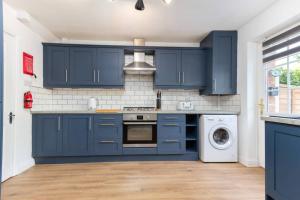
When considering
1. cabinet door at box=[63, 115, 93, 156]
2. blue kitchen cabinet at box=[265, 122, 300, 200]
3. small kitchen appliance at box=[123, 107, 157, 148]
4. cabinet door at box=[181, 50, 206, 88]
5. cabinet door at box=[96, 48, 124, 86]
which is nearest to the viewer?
blue kitchen cabinet at box=[265, 122, 300, 200]

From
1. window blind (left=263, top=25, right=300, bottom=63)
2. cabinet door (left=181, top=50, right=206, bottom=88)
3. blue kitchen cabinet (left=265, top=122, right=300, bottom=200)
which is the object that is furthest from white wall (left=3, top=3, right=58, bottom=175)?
window blind (left=263, top=25, right=300, bottom=63)

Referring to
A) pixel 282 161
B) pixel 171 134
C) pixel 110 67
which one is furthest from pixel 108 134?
pixel 282 161

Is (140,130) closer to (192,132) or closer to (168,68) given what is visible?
(192,132)

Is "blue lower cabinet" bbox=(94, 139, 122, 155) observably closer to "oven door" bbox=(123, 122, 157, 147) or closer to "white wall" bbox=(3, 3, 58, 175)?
"oven door" bbox=(123, 122, 157, 147)

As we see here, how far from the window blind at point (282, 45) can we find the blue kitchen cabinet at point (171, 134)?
1.73m

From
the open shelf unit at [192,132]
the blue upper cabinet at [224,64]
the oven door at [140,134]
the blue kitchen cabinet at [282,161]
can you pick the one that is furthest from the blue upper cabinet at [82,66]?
the blue kitchen cabinet at [282,161]

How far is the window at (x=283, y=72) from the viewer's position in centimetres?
274

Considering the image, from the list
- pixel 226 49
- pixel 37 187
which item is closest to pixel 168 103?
pixel 226 49

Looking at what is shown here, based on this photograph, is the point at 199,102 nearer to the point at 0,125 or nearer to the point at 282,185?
the point at 282,185

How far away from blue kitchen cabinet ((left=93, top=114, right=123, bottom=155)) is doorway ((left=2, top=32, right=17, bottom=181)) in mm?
A: 1235

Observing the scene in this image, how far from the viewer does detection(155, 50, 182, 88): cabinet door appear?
407cm

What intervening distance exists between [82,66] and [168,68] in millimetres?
1676

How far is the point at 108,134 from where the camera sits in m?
3.67

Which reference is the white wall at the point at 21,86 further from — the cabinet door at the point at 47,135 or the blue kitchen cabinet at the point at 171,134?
the blue kitchen cabinet at the point at 171,134
